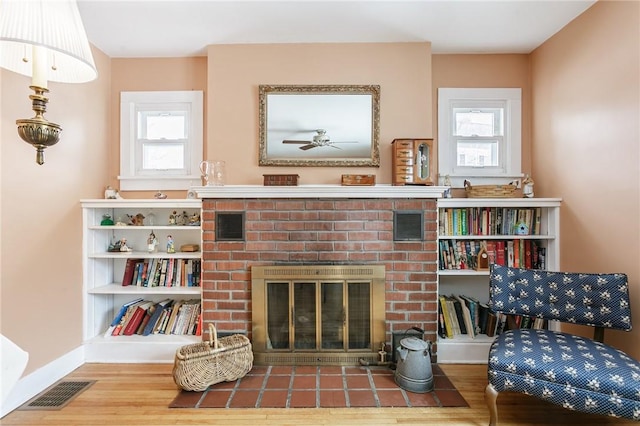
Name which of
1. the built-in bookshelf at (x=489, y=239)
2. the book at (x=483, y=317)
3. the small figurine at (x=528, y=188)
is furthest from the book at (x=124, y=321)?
the small figurine at (x=528, y=188)

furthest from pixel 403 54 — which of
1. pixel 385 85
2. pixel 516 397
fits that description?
pixel 516 397

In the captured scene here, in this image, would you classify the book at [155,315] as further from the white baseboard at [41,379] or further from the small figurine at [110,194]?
the small figurine at [110,194]

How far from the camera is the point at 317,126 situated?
2764 millimetres

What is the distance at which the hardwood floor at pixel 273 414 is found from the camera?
1856 mm

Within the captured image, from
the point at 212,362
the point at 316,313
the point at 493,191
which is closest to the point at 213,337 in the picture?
the point at 212,362

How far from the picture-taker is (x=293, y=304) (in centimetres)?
250

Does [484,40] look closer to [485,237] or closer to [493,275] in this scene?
[485,237]

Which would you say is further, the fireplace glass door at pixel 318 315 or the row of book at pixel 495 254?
the row of book at pixel 495 254

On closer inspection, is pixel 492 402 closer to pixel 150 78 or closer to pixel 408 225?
pixel 408 225

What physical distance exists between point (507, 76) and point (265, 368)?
3.25 m

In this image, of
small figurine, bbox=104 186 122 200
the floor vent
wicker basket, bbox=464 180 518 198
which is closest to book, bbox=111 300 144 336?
the floor vent

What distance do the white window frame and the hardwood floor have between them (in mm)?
1728

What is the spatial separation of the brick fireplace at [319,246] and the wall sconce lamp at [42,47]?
1.24 metres

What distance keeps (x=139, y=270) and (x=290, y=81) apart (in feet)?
6.85
